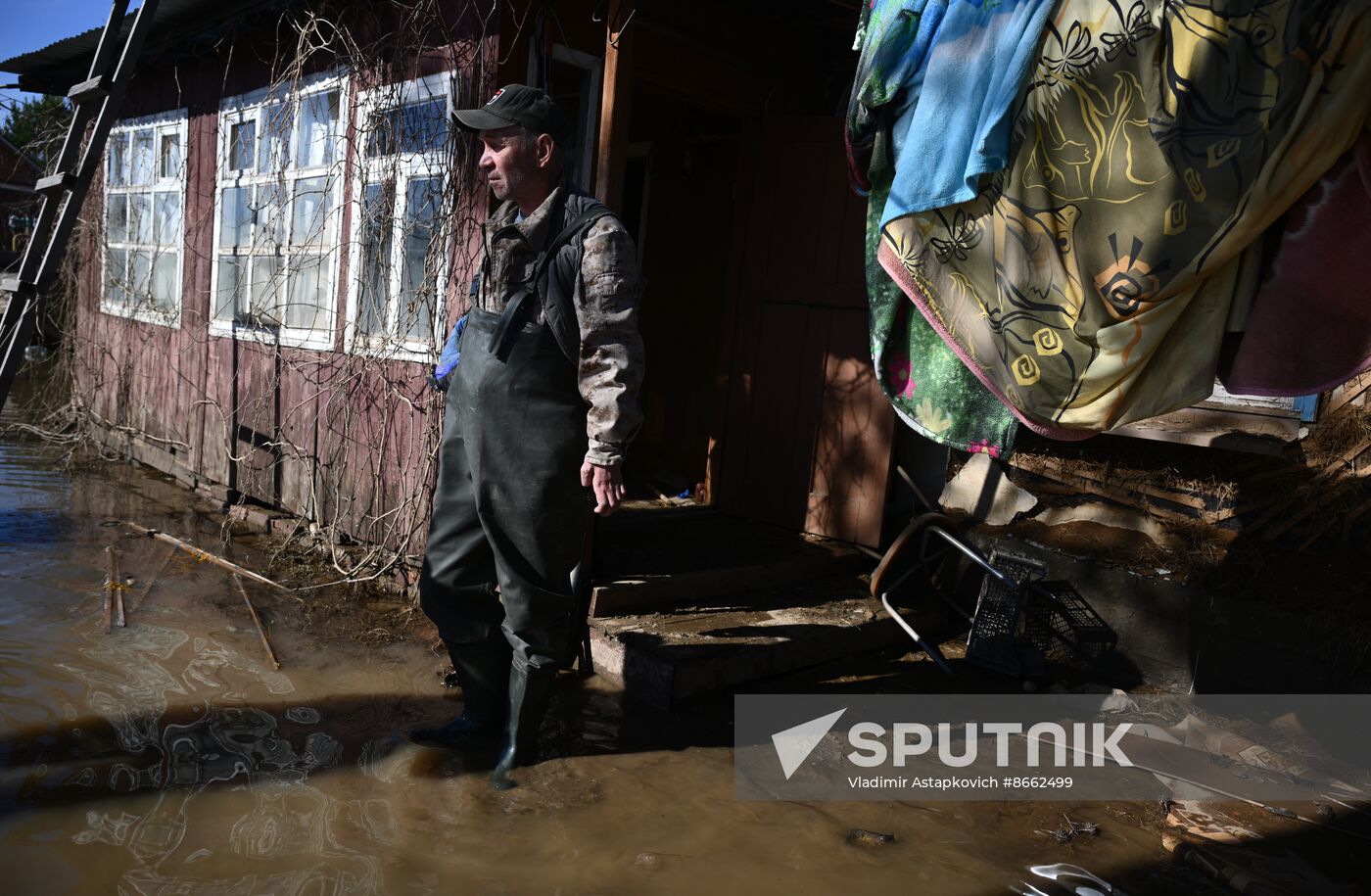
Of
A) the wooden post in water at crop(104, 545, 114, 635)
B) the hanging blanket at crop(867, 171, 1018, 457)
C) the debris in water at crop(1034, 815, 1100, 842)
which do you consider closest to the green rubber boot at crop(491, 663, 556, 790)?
the hanging blanket at crop(867, 171, 1018, 457)

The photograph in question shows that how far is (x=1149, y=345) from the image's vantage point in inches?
78.3

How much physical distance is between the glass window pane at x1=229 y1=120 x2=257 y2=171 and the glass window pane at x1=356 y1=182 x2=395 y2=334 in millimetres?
1897

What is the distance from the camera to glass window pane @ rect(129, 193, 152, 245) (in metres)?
8.36

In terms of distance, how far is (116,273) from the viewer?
29.7ft

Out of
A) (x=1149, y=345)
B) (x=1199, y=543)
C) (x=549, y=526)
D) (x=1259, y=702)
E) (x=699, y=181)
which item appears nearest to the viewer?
(x=1149, y=345)

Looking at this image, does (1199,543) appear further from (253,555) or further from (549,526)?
(253,555)

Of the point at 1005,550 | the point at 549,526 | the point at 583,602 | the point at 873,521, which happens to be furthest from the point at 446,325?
the point at 1005,550

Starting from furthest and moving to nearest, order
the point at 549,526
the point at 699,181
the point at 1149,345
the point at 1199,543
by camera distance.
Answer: the point at 699,181 → the point at 1199,543 → the point at 549,526 → the point at 1149,345

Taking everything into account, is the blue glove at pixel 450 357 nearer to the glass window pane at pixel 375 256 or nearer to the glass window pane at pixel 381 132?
the glass window pane at pixel 375 256

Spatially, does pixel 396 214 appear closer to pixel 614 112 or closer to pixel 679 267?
pixel 614 112

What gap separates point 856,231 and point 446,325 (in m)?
2.48

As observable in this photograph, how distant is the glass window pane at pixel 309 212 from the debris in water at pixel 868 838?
15.7ft

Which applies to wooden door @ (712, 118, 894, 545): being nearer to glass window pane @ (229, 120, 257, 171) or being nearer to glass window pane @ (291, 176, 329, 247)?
glass window pane @ (291, 176, 329, 247)

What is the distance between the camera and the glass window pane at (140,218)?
8.36 metres
